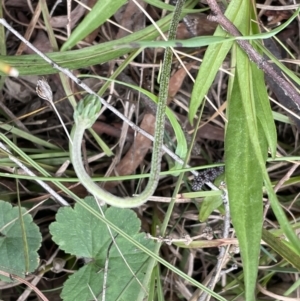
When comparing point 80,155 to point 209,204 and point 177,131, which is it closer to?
point 177,131

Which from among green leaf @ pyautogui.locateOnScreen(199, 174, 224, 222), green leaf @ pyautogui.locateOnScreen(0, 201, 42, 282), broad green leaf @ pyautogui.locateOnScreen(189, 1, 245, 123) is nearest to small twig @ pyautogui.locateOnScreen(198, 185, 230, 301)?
green leaf @ pyautogui.locateOnScreen(199, 174, 224, 222)

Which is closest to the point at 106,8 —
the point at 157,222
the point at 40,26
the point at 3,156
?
the point at 40,26

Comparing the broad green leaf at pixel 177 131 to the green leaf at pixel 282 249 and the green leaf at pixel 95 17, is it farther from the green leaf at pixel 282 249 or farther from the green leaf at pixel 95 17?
the green leaf at pixel 282 249

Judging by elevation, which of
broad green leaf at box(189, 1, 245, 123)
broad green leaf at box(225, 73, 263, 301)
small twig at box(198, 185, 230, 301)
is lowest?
small twig at box(198, 185, 230, 301)

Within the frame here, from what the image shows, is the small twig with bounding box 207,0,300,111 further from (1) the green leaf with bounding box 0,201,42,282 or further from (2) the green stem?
(1) the green leaf with bounding box 0,201,42,282

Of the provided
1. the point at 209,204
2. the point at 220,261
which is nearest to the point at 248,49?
the point at 209,204
